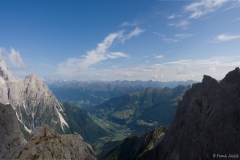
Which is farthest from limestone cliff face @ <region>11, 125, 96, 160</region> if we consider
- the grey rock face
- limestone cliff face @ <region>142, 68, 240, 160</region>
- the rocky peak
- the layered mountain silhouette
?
the rocky peak

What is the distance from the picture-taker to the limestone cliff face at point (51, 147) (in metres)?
33.0

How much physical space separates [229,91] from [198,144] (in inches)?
1161

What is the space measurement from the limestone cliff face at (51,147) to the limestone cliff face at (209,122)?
57.7 m

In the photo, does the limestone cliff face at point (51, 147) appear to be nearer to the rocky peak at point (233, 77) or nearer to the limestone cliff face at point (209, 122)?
the limestone cliff face at point (209, 122)

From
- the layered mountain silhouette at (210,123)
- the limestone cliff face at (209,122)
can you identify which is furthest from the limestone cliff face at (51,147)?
the limestone cliff face at (209,122)

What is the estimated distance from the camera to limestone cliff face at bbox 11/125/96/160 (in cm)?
3300

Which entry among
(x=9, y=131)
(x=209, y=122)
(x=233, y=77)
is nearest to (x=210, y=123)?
(x=209, y=122)

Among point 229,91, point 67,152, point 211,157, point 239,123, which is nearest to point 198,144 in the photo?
point 211,157

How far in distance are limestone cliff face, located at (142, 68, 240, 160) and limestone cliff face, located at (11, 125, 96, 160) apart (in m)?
57.7

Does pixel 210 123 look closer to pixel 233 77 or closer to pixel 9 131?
pixel 233 77

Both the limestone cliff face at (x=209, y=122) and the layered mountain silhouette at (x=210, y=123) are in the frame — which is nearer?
the layered mountain silhouette at (x=210, y=123)

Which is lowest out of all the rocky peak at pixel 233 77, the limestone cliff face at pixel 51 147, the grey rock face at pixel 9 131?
the grey rock face at pixel 9 131

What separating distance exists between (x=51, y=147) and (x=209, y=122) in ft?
241

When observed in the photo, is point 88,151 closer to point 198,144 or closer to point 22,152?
point 22,152
